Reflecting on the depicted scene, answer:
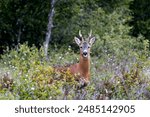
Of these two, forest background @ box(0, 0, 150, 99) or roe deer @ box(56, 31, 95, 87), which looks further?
forest background @ box(0, 0, 150, 99)

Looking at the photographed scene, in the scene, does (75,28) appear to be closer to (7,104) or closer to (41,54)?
(41,54)

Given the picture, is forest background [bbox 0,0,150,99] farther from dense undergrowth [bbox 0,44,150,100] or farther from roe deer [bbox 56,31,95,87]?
dense undergrowth [bbox 0,44,150,100]

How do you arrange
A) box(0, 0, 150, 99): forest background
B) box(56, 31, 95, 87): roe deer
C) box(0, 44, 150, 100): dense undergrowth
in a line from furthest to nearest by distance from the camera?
box(0, 0, 150, 99): forest background → box(56, 31, 95, 87): roe deer → box(0, 44, 150, 100): dense undergrowth

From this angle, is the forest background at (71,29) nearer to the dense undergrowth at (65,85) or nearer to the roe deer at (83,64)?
the roe deer at (83,64)

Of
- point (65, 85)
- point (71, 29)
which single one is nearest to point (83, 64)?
point (65, 85)

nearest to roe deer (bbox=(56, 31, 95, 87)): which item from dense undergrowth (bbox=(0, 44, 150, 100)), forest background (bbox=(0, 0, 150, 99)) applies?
forest background (bbox=(0, 0, 150, 99))

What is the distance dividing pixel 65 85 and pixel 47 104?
1.65 metres

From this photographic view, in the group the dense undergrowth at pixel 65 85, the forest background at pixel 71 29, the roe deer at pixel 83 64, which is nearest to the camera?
the dense undergrowth at pixel 65 85

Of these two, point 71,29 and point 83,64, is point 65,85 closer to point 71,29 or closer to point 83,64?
point 83,64

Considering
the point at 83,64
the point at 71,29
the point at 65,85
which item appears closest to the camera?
the point at 65,85

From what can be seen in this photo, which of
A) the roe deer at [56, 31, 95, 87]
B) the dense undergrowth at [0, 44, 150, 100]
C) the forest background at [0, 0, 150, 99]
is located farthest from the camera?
the forest background at [0, 0, 150, 99]

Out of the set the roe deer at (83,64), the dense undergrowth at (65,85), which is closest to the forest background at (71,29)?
the roe deer at (83,64)

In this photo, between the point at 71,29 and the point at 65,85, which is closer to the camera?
the point at 65,85

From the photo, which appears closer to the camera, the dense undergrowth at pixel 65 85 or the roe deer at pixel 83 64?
the dense undergrowth at pixel 65 85
